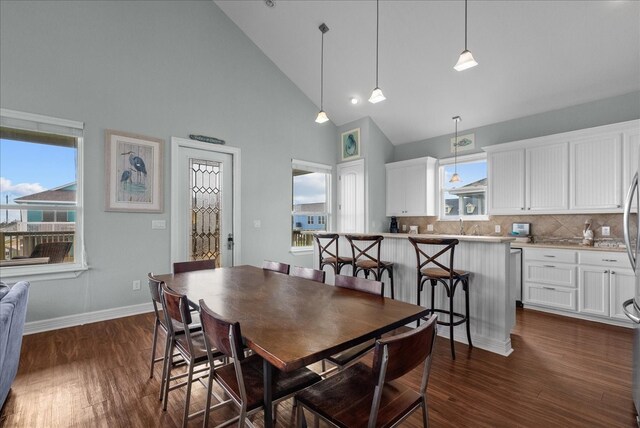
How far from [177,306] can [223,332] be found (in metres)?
0.55

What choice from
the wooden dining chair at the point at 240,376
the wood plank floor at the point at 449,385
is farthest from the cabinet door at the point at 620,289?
the wooden dining chair at the point at 240,376

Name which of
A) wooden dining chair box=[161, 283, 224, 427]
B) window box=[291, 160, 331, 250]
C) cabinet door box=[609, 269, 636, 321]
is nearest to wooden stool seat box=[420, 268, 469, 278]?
wooden dining chair box=[161, 283, 224, 427]

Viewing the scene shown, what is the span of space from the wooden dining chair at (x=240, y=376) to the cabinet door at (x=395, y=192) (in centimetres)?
468

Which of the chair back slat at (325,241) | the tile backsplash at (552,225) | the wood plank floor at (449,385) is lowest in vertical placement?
the wood plank floor at (449,385)

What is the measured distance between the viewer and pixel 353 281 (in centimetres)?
216

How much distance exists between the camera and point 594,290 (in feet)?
11.7

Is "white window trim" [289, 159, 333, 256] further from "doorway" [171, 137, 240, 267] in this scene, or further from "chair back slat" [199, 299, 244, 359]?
"chair back slat" [199, 299, 244, 359]

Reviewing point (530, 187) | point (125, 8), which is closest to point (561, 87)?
point (530, 187)

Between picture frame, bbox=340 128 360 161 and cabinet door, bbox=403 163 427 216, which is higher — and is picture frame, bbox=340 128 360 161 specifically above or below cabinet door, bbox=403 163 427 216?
above

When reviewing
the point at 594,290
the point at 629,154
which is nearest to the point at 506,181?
the point at 629,154

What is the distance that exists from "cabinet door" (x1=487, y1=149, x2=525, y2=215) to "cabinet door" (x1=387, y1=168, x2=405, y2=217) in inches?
60.1

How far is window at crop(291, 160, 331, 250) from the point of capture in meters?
5.61

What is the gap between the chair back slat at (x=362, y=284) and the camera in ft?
6.45

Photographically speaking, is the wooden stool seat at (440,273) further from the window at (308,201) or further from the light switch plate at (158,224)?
the light switch plate at (158,224)
